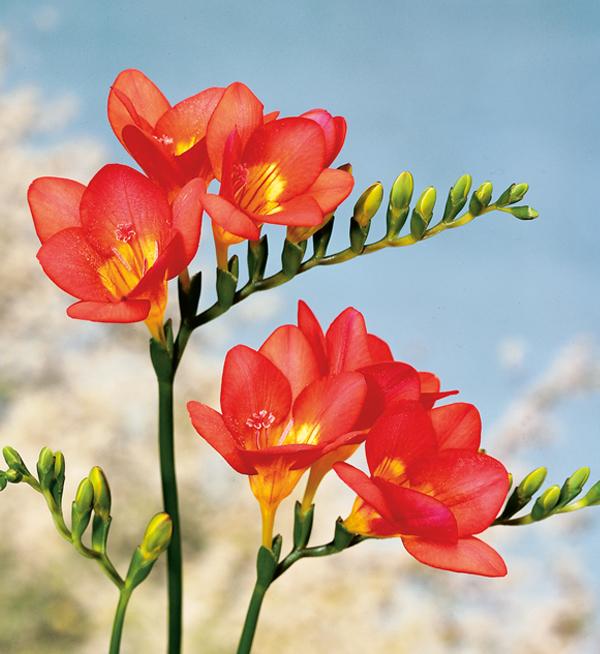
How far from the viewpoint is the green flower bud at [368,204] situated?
0.68 m

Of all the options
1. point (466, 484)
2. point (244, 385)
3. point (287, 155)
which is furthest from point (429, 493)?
point (287, 155)

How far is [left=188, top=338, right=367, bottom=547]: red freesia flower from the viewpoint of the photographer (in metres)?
0.61

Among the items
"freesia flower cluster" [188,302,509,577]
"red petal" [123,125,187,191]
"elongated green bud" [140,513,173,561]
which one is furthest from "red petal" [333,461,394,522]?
"red petal" [123,125,187,191]

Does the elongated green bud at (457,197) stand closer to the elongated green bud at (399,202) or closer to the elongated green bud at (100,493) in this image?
the elongated green bud at (399,202)

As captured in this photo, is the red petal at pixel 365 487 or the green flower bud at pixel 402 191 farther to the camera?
the green flower bud at pixel 402 191

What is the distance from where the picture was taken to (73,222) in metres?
0.67

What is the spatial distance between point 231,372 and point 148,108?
0.69 feet

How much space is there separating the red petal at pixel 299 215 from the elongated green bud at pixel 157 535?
0.61 feet

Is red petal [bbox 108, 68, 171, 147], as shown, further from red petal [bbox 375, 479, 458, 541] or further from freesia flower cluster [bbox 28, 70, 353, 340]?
red petal [bbox 375, 479, 458, 541]

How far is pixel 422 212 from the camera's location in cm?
69

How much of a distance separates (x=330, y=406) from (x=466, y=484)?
0.30ft

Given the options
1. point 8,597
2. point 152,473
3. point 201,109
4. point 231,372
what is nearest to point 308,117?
point 201,109

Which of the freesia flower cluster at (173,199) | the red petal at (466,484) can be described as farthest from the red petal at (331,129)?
the red petal at (466,484)

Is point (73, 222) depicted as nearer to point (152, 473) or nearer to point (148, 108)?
point (148, 108)
